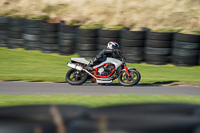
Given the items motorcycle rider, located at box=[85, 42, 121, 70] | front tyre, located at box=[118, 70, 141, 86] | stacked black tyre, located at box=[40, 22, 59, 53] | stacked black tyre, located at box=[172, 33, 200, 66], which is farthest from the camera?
stacked black tyre, located at box=[40, 22, 59, 53]

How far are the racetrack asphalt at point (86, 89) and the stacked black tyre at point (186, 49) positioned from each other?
127 inches

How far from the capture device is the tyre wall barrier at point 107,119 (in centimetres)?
186

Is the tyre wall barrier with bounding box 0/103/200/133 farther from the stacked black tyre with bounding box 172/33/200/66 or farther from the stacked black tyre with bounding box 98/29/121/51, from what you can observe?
the stacked black tyre with bounding box 98/29/121/51

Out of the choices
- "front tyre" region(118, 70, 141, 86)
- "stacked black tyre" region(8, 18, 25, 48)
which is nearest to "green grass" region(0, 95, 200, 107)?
"front tyre" region(118, 70, 141, 86)

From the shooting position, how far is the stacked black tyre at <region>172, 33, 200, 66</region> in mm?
11945

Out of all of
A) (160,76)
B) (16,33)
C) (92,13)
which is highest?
(92,13)

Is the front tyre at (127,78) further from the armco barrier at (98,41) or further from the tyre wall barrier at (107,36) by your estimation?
the tyre wall barrier at (107,36)

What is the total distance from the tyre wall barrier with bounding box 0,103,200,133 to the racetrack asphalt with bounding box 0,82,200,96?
5864mm

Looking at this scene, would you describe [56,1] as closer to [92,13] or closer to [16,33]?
[92,13]

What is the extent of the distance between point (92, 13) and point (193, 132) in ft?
62.9

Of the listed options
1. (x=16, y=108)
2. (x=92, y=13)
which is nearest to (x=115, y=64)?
(x=16, y=108)

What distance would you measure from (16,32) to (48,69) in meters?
4.32

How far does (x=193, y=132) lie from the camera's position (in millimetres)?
1837

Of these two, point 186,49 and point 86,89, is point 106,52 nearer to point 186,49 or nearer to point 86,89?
point 86,89
